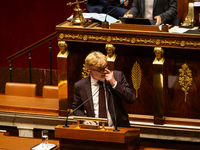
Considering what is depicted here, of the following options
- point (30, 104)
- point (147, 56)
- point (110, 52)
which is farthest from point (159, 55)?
point (30, 104)

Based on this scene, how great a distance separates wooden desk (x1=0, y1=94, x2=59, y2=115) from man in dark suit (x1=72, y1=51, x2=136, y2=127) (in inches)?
51.0

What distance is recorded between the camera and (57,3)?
672 centimetres

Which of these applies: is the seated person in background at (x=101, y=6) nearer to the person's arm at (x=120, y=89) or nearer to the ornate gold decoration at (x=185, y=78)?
the ornate gold decoration at (x=185, y=78)

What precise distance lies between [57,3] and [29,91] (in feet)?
6.87

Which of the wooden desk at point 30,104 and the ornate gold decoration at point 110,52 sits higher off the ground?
the ornate gold decoration at point 110,52

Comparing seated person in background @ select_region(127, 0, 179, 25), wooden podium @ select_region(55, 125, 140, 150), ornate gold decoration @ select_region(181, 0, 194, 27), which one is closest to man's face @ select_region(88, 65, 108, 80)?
wooden podium @ select_region(55, 125, 140, 150)

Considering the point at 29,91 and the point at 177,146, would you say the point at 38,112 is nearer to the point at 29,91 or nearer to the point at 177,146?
the point at 29,91

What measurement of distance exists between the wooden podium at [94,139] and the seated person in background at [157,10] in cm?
179

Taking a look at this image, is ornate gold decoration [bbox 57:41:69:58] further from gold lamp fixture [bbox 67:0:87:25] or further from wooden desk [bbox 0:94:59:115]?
wooden desk [bbox 0:94:59:115]

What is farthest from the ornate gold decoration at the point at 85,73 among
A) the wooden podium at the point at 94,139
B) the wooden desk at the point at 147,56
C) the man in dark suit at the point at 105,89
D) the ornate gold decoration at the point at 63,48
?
the wooden podium at the point at 94,139

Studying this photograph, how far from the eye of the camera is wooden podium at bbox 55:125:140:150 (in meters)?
2.85

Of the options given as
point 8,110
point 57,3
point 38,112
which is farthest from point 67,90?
point 57,3

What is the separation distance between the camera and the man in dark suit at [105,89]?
3227 millimetres

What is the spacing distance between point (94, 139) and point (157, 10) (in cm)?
213
